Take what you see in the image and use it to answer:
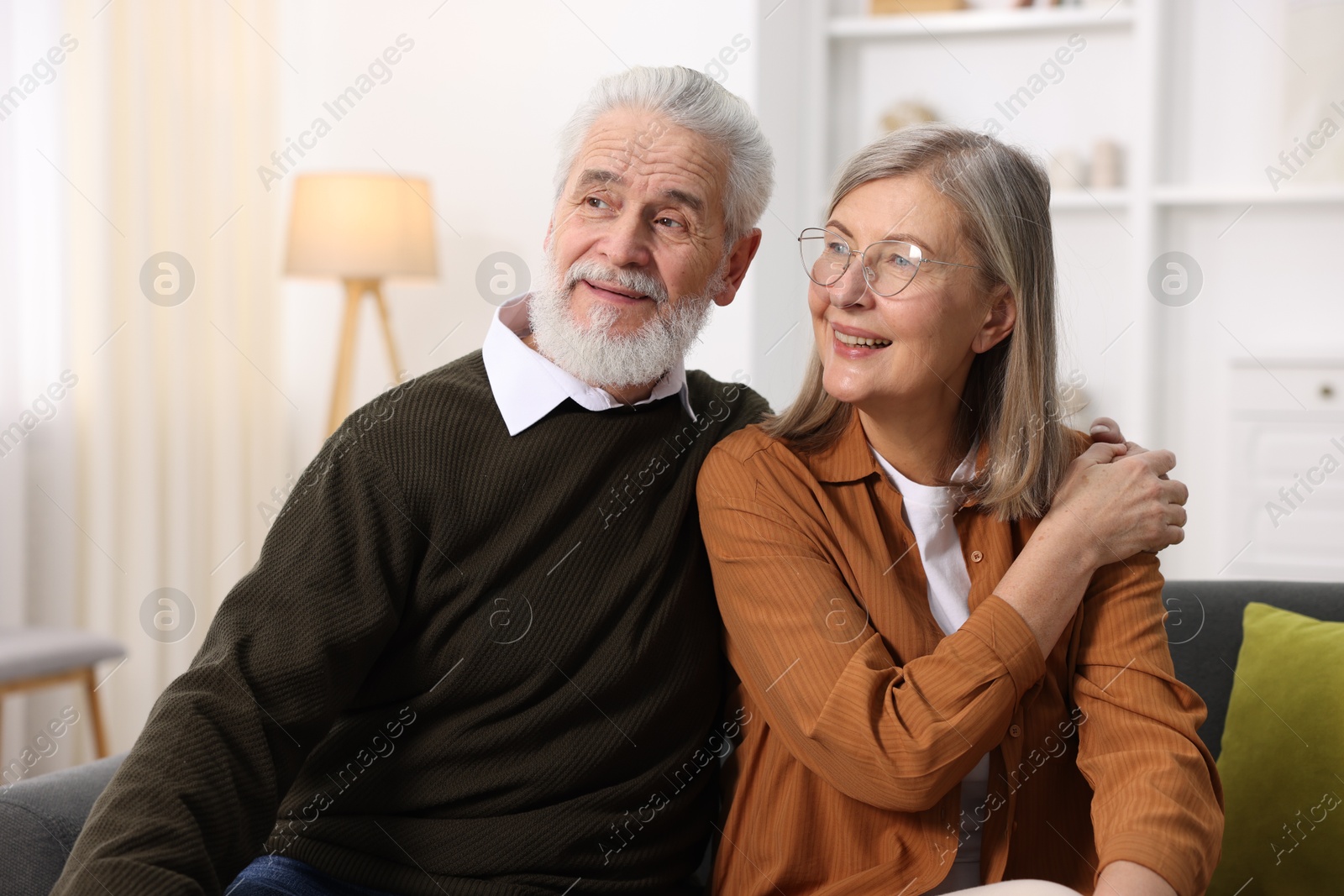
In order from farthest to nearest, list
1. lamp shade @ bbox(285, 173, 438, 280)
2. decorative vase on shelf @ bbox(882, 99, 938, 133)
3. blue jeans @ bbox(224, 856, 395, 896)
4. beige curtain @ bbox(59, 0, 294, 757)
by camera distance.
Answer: decorative vase on shelf @ bbox(882, 99, 938, 133) → lamp shade @ bbox(285, 173, 438, 280) → beige curtain @ bbox(59, 0, 294, 757) → blue jeans @ bbox(224, 856, 395, 896)

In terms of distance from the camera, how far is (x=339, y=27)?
418cm

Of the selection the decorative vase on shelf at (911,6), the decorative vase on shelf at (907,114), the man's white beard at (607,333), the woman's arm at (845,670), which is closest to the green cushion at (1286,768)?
the woman's arm at (845,670)

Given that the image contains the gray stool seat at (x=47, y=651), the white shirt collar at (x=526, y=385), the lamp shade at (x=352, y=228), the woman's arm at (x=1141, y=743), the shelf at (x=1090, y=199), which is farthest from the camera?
the shelf at (x=1090, y=199)

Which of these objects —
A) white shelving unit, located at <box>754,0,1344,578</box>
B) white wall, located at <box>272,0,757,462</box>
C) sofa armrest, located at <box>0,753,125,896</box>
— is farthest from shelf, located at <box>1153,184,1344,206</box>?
sofa armrest, located at <box>0,753,125,896</box>

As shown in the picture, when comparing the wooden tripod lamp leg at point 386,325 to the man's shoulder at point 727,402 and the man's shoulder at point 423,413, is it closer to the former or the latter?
the man's shoulder at point 727,402

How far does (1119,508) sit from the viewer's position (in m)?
1.40

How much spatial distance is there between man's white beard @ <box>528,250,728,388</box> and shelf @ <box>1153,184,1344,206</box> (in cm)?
282

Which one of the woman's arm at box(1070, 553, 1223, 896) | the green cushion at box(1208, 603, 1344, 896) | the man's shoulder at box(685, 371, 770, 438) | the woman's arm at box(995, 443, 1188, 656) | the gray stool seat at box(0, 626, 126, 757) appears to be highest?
the man's shoulder at box(685, 371, 770, 438)

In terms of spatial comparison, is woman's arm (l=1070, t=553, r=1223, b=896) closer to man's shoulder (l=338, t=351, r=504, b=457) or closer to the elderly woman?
the elderly woman

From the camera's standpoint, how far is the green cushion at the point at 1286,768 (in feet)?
5.40

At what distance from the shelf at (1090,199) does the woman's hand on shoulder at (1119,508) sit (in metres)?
2.69

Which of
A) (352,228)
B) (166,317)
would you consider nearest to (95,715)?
(166,317)

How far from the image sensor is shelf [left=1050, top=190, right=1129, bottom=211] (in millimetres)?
3941

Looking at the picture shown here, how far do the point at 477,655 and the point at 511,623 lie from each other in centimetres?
5
